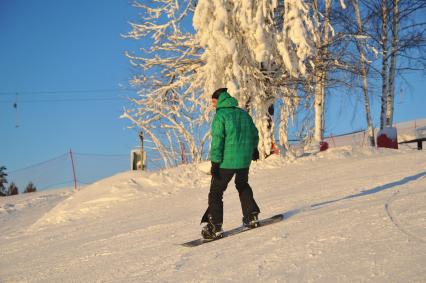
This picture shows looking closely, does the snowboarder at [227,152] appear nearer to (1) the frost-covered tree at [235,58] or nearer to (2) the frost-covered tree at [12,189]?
(1) the frost-covered tree at [235,58]

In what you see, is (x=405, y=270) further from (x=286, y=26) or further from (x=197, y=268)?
(x=286, y=26)

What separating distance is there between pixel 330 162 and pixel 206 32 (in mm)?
5145

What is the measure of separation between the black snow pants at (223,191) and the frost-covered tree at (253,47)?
6986mm

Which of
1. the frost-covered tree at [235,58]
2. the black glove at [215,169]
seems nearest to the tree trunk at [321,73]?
the frost-covered tree at [235,58]

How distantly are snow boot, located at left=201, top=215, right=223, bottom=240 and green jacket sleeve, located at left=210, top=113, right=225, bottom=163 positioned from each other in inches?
30.8

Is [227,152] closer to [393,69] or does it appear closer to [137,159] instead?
[137,159]

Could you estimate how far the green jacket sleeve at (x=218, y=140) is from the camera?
523cm

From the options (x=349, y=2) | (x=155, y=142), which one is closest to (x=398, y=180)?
(x=155, y=142)

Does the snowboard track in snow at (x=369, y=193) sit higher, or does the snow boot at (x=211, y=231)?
the snowboard track in snow at (x=369, y=193)

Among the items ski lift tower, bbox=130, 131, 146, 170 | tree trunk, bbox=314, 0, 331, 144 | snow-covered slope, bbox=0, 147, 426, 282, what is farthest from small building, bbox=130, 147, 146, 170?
tree trunk, bbox=314, 0, 331, 144

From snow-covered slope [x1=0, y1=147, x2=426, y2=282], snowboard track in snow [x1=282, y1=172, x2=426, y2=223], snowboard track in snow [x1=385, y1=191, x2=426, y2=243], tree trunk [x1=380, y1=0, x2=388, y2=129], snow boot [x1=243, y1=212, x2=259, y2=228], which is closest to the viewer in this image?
snow-covered slope [x1=0, y1=147, x2=426, y2=282]

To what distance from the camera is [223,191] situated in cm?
547

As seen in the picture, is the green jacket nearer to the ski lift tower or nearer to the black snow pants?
the black snow pants

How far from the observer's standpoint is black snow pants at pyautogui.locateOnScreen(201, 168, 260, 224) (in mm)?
5406
